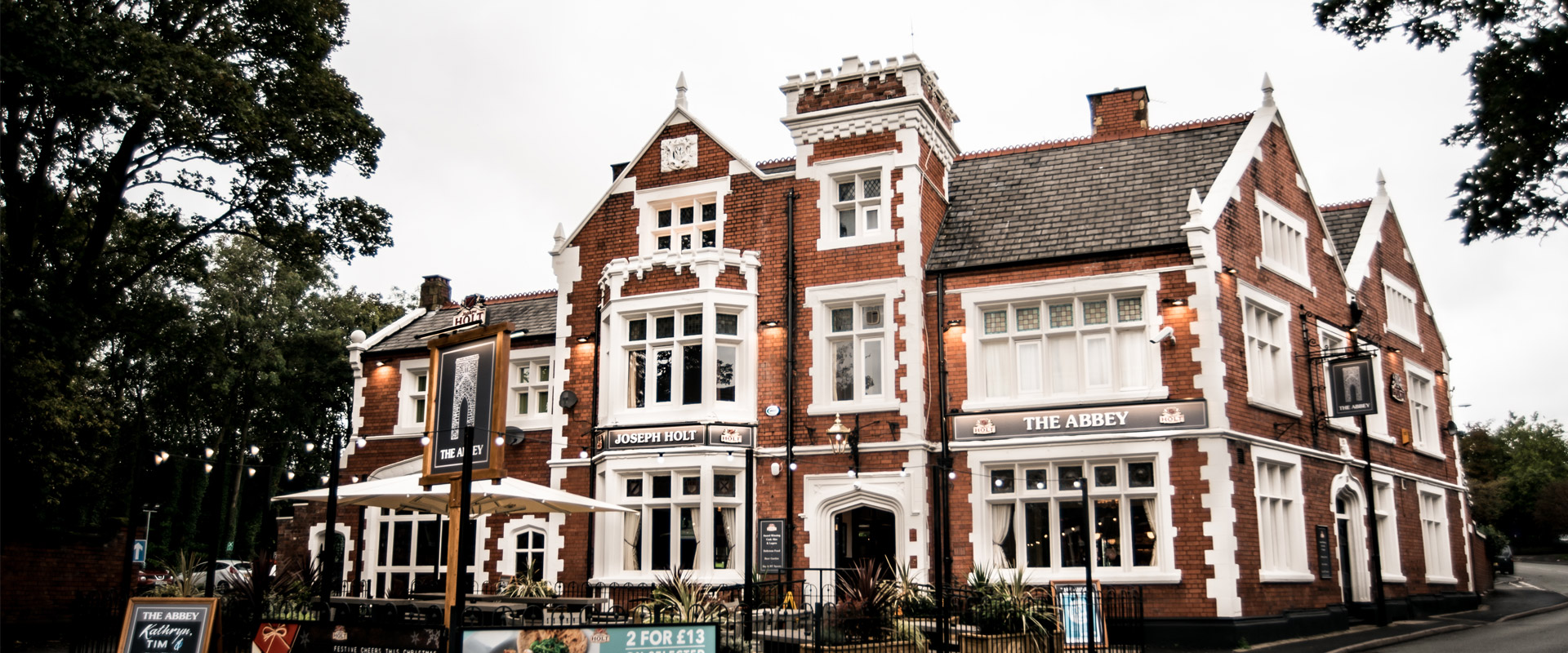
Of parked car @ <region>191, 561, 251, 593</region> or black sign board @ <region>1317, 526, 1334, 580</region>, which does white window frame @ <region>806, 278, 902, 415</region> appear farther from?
parked car @ <region>191, 561, 251, 593</region>

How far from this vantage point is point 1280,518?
20.7m

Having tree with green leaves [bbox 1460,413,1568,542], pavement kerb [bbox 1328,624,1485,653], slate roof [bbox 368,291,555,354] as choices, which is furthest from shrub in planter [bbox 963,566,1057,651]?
tree with green leaves [bbox 1460,413,1568,542]

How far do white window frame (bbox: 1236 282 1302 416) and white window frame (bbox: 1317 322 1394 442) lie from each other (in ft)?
4.14

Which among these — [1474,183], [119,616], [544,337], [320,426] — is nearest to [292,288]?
[320,426]

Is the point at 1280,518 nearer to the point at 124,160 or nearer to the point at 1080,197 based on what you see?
the point at 1080,197

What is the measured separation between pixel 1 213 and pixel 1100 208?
20642 millimetres

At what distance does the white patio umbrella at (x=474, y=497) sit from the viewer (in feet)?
56.1

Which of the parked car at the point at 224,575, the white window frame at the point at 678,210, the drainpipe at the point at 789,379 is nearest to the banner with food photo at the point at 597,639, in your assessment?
the parked car at the point at 224,575

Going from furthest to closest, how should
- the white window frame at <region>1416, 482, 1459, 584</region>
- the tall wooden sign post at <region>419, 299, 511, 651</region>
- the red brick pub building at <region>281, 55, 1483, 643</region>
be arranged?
the white window frame at <region>1416, 482, 1459, 584</region>
the red brick pub building at <region>281, 55, 1483, 643</region>
the tall wooden sign post at <region>419, 299, 511, 651</region>

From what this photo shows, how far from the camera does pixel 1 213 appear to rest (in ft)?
71.0

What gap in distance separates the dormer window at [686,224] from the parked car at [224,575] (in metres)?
10.0

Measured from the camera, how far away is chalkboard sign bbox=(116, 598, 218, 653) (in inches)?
526

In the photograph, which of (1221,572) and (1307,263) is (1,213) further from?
(1307,263)

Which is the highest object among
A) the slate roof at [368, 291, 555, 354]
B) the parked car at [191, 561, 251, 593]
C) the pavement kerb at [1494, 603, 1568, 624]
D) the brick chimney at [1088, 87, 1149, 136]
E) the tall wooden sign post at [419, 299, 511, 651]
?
the brick chimney at [1088, 87, 1149, 136]
